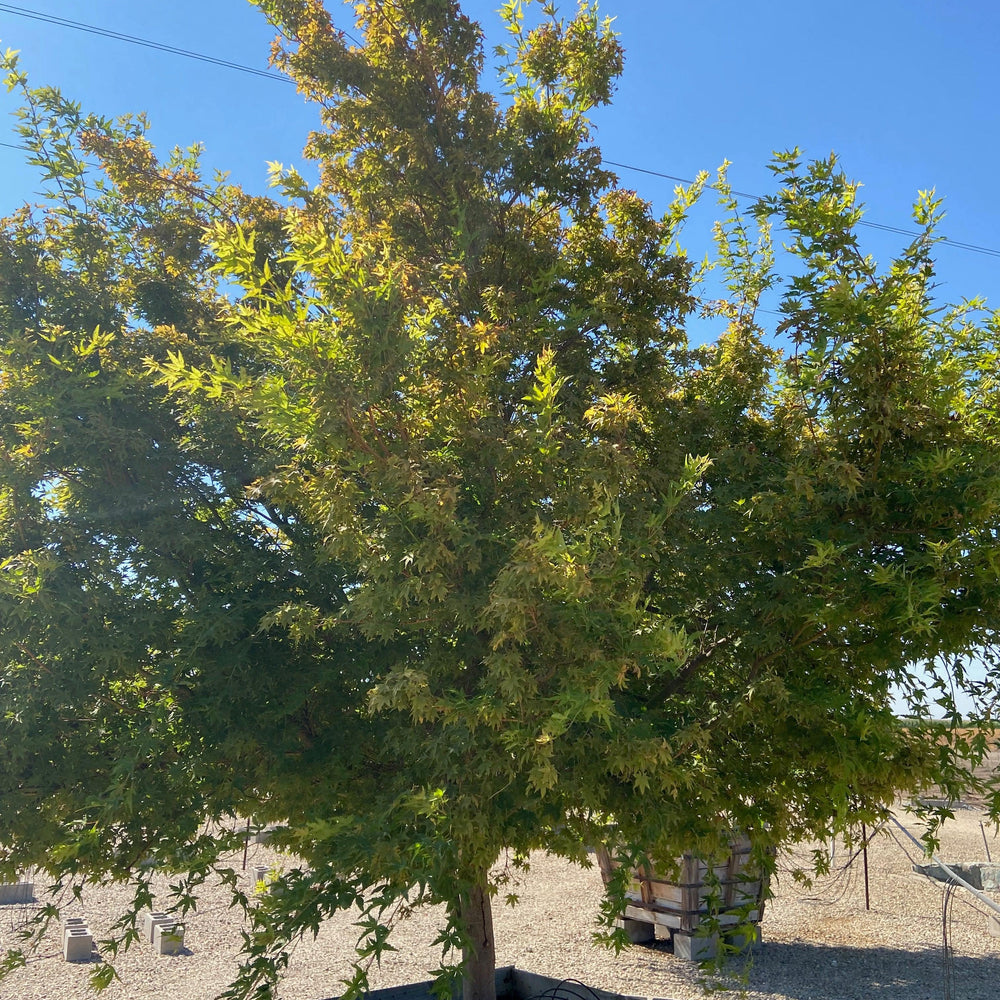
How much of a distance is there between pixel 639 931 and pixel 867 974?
291cm

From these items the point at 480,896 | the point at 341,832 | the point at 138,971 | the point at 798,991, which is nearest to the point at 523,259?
the point at 341,832

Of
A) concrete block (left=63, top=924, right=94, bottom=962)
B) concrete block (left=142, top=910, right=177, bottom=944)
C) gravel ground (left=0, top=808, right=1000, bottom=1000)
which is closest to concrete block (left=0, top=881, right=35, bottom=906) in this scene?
gravel ground (left=0, top=808, right=1000, bottom=1000)

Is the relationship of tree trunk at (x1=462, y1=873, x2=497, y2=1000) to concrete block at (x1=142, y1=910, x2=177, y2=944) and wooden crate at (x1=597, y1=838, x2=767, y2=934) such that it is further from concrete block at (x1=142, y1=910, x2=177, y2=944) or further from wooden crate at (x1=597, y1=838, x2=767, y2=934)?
concrete block at (x1=142, y1=910, x2=177, y2=944)

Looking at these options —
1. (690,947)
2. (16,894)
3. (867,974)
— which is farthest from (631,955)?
(16,894)

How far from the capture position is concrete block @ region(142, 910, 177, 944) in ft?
39.5

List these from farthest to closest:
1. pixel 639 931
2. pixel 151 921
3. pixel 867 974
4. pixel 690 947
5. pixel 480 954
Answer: pixel 151 921 < pixel 639 931 < pixel 690 947 < pixel 867 974 < pixel 480 954

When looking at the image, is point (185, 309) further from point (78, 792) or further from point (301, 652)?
point (78, 792)

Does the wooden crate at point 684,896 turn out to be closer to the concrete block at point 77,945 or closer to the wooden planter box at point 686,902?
the wooden planter box at point 686,902

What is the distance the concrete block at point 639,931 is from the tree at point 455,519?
6653 mm

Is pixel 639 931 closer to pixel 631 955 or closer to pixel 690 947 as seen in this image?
pixel 631 955

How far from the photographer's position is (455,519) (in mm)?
3650

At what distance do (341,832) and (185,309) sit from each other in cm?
374

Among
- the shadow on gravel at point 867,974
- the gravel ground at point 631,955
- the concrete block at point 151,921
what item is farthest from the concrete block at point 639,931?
the concrete block at point 151,921

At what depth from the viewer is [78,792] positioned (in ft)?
14.9
